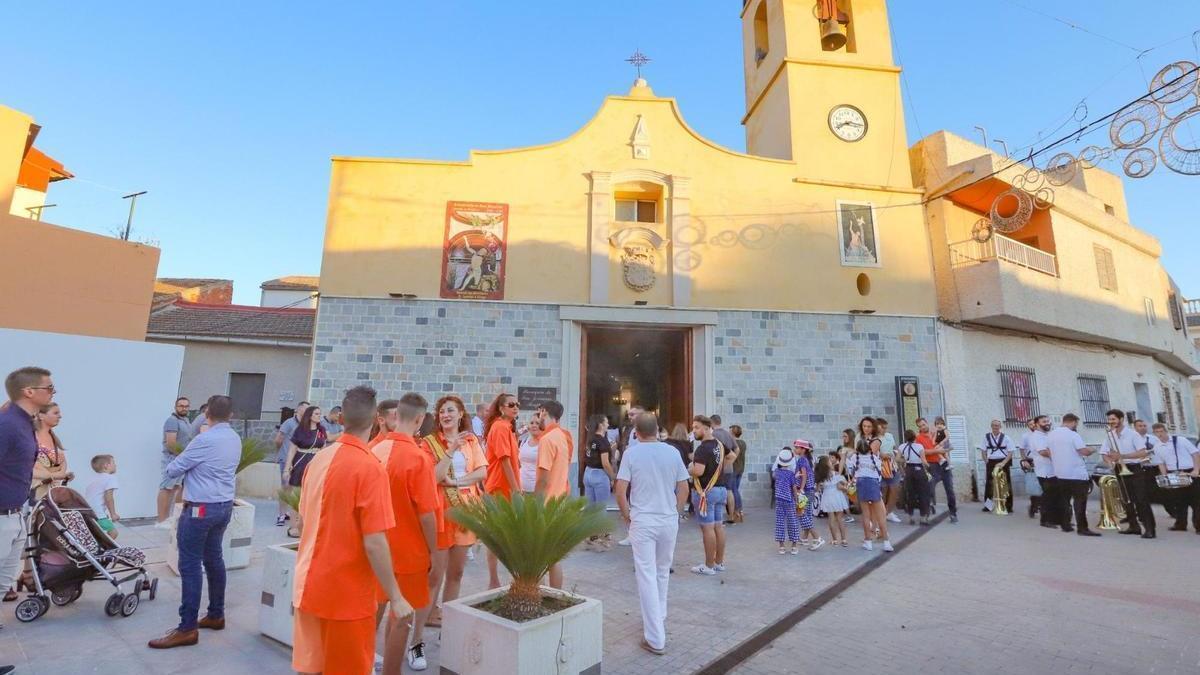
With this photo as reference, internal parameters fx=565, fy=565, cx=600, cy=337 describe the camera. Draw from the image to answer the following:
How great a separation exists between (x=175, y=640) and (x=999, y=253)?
52.6 ft

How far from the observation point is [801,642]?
4508mm

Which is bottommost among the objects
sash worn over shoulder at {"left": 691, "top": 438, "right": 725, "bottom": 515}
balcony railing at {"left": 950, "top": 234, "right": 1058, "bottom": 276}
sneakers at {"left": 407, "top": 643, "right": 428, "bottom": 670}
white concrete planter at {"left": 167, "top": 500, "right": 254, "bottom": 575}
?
sneakers at {"left": 407, "top": 643, "right": 428, "bottom": 670}

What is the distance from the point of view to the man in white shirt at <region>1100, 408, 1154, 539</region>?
888 centimetres

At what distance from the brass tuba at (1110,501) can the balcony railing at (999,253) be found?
5.36 meters

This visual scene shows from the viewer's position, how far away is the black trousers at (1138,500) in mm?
8836

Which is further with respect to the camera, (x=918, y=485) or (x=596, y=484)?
(x=918, y=485)

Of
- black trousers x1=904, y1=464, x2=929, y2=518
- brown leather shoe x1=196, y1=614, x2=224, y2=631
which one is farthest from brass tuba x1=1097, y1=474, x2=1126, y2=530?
brown leather shoe x1=196, y1=614, x2=224, y2=631

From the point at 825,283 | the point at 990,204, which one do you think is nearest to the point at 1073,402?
the point at 990,204

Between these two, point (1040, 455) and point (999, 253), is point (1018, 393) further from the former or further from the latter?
point (1040, 455)

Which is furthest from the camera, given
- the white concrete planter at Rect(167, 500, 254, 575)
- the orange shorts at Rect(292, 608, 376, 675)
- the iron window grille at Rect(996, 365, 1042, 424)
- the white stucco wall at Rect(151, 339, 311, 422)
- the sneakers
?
the white stucco wall at Rect(151, 339, 311, 422)

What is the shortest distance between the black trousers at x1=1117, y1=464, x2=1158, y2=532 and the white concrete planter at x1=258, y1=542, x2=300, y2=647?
1179 cm

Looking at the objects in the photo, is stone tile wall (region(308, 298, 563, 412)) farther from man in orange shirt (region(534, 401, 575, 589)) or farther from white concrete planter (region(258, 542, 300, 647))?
white concrete planter (region(258, 542, 300, 647))

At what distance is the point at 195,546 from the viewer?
4.00 meters

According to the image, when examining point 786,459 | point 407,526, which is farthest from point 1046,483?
point 407,526
